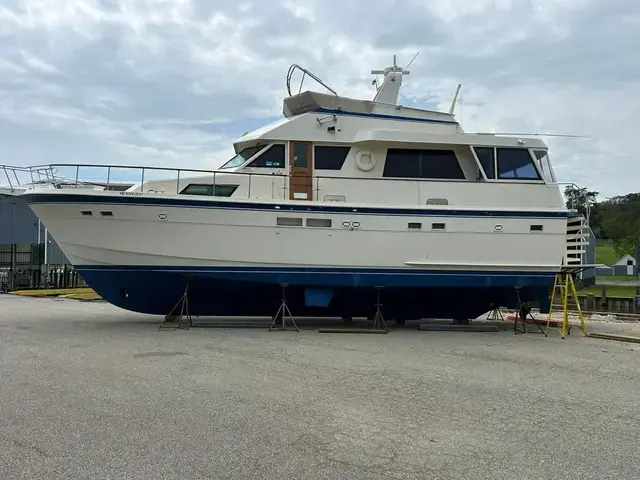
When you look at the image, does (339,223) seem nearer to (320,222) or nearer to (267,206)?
(320,222)

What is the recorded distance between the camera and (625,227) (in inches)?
1949

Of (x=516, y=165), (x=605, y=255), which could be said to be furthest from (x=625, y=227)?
(x=516, y=165)

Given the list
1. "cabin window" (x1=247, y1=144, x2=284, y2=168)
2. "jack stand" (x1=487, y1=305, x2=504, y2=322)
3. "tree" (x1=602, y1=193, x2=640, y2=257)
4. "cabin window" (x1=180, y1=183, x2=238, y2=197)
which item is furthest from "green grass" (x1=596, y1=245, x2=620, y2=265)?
"cabin window" (x1=180, y1=183, x2=238, y2=197)

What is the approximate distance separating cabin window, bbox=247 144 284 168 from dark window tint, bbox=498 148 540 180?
454cm

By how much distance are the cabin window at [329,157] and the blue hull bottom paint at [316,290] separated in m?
2.15

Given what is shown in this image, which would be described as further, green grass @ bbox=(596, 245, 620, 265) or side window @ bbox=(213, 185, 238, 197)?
green grass @ bbox=(596, 245, 620, 265)

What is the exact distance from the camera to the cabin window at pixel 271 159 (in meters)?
10.5

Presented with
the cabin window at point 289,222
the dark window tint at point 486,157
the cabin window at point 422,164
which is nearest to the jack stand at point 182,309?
the cabin window at point 289,222

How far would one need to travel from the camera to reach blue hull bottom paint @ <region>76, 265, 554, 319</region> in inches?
396

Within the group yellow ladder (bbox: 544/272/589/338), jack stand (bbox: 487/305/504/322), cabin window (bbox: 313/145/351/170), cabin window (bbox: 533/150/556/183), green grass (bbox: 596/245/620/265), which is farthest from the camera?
green grass (bbox: 596/245/620/265)

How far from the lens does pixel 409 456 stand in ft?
12.2

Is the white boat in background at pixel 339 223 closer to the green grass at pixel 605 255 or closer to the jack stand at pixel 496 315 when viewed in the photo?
the jack stand at pixel 496 315

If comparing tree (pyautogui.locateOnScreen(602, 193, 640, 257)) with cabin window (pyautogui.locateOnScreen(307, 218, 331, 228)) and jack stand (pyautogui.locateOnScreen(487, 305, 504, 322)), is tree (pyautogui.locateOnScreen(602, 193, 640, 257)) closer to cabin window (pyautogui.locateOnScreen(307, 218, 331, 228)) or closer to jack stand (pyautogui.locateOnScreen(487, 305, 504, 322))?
jack stand (pyautogui.locateOnScreen(487, 305, 504, 322))

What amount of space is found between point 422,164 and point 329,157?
76.4 inches
